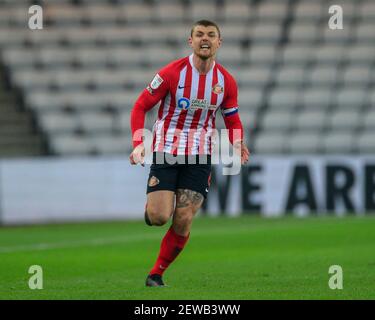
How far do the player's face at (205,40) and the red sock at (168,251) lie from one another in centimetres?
146

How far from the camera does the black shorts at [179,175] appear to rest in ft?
28.5

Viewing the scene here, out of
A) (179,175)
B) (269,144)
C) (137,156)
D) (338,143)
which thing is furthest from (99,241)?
(338,143)

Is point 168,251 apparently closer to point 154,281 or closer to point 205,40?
point 154,281

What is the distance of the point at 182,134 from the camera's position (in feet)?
28.9

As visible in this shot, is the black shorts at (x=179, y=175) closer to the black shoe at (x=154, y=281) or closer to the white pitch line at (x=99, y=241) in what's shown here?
the black shoe at (x=154, y=281)

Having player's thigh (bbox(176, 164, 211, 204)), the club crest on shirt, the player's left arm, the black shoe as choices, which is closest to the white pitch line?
the black shoe

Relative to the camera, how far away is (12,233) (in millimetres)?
16734

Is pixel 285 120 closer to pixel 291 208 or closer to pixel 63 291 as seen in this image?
pixel 291 208

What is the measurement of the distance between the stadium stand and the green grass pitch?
3.54m

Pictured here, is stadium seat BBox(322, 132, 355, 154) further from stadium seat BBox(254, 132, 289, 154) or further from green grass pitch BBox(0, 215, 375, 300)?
green grass pitch BBox(0, 215, 375, 300)

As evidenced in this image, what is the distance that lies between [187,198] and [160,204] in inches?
9.5

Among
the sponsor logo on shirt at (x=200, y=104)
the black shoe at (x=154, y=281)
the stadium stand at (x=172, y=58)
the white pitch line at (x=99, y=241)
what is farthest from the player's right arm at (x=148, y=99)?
the stadium stand at (x=172, y=58)

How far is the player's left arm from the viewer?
885 centimetres
